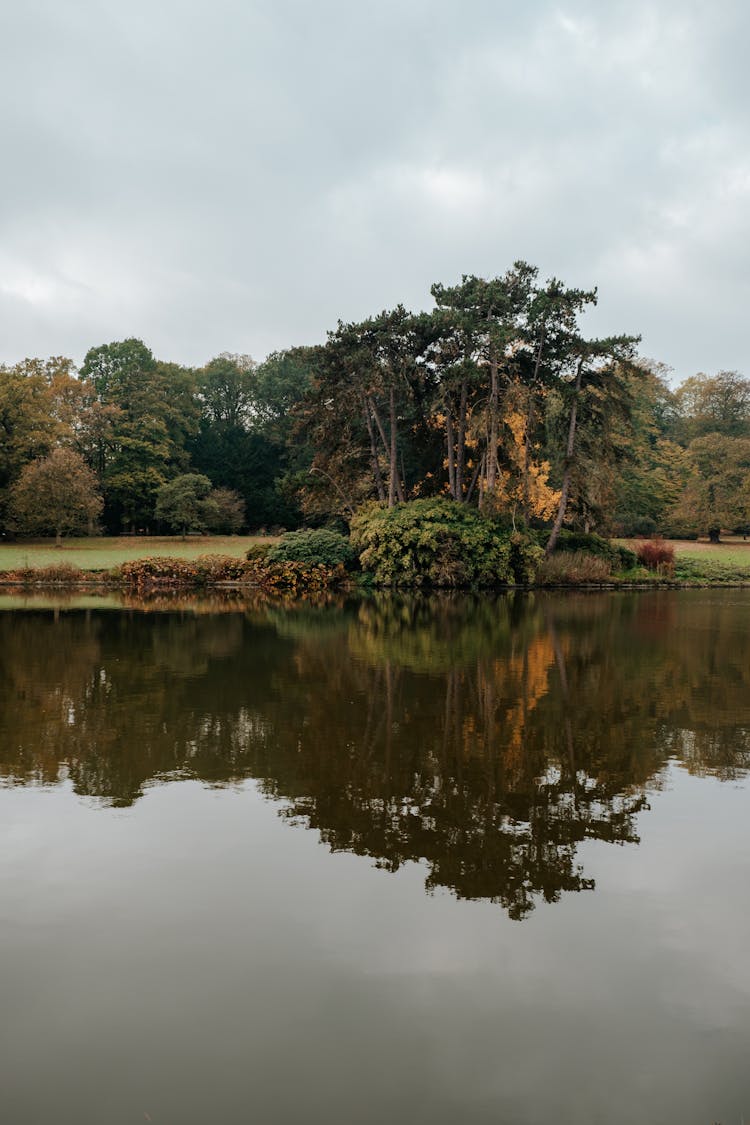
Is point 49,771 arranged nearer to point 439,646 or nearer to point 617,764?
point 617,764

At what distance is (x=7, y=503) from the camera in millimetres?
47312

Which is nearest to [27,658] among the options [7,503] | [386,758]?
[386,758]

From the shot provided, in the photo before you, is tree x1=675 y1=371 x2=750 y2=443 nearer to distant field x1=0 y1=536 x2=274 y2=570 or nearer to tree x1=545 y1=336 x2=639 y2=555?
tree x1=545 y1=336 x2=639 y2=555

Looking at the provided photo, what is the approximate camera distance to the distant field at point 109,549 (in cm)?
3789

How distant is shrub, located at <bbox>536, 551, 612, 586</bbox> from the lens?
1280 inches

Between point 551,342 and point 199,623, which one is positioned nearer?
point 199,623

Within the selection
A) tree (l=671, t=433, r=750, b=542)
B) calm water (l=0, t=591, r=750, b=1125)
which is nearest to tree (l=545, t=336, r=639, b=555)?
tree (l=671, t=433, r=750, b=542)

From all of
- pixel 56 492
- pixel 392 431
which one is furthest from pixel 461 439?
pixel 56 492

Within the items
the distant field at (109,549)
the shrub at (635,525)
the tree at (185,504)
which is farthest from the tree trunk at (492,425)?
the shrub at (635,525)

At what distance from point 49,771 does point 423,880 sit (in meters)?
3.81

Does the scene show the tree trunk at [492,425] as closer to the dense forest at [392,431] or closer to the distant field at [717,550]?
the dense forest at [392,431]

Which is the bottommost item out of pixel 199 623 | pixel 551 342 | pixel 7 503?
pixel 199 623

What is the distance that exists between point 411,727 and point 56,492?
38618 millimetres

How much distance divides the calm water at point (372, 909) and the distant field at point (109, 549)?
2922 centimetres
